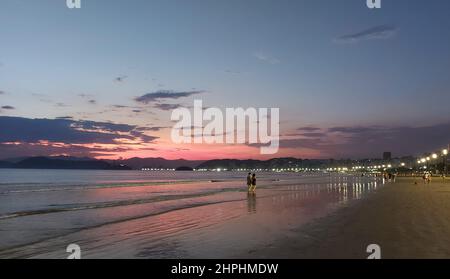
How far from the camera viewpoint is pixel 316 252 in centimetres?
1156

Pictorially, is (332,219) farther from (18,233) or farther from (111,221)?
(18,233)

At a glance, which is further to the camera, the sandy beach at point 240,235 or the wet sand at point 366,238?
the sandy beach at point 240,235

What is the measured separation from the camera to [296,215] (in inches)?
864

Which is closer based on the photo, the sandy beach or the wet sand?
the wet sand

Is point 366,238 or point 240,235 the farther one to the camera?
point 240,235

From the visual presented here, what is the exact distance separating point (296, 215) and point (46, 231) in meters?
11.5
